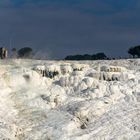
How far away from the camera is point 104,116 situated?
37.0 metres

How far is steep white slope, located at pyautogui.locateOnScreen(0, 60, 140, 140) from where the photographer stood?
35.2m

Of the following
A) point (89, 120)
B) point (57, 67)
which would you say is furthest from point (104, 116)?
point (57, 67)

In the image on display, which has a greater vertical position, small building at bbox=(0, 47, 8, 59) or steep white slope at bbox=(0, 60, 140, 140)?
small building at bbox=(0, 47, 8, 59)

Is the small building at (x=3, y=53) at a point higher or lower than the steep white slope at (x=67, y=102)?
higher

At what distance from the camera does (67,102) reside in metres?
38.6

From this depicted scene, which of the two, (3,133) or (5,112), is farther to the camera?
(5,112)

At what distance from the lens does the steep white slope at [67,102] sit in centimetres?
3522

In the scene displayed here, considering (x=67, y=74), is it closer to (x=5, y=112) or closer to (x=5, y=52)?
(x=5, y=112)

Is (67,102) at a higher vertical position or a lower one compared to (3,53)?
lower

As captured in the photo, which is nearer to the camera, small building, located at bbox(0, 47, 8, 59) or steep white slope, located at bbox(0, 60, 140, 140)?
steep white slope, located at bbox(0, 60, 140, 140)

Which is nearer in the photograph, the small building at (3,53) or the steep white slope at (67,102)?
the steep white slope at (67,102)

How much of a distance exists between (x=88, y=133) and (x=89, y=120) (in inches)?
54.5

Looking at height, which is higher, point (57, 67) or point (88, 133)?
point (57, 67)

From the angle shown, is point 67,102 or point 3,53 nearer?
point 67,102
